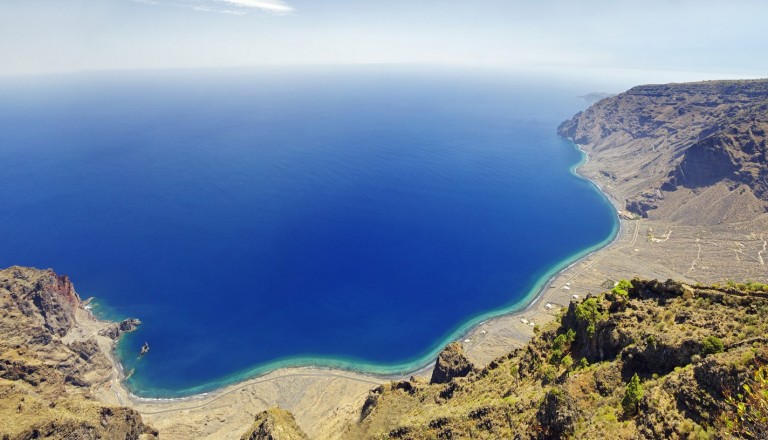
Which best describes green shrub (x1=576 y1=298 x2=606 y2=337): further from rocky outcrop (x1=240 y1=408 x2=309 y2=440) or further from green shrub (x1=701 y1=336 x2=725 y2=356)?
rocky outcrop (x1=240 y1=408 x2=309 y2=440)

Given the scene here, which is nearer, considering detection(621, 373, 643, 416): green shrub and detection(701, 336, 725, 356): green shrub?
detection(621, 373, 643, 416): green shrub

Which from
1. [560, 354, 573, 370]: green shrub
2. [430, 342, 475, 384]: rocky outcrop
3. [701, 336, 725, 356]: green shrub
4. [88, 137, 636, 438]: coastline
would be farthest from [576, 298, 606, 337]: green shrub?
[88, 137, 636, 438]: coastline

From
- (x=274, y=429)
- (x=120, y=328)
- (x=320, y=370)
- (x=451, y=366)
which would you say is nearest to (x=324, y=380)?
(x=320, y=370)

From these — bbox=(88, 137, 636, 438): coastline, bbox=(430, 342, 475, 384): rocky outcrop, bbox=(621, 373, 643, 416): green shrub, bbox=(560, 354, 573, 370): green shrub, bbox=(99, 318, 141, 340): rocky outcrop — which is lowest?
bbox=(88, 137, 636, 438): coastline

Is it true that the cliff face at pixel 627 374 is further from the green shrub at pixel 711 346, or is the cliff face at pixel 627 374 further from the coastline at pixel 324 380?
the coastline at pixel 324 380

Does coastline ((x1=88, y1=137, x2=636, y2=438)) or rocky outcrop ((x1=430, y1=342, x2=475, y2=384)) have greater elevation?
rocky outcrop ((x1=430, y1=342, x2=475, y2=384))

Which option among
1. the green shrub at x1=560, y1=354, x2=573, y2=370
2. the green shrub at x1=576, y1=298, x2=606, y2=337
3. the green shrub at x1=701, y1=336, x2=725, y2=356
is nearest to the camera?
the green shrub at x1=701, y1=336, x2=725, y2=356

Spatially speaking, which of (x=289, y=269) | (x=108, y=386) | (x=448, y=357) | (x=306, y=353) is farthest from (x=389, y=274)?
(x=108, y=386)
